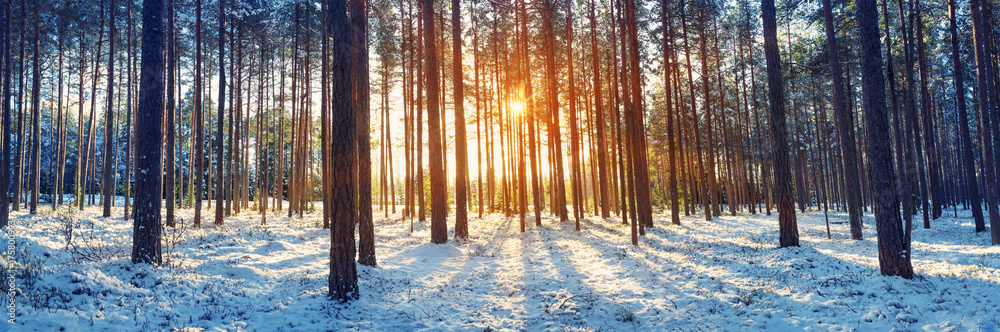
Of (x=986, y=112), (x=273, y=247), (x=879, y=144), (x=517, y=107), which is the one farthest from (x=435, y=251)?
(x=517, y=107)

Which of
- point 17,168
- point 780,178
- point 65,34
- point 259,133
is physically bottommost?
point 780,178

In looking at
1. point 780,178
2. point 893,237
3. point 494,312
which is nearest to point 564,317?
point 494,312

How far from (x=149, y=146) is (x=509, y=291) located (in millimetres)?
7232

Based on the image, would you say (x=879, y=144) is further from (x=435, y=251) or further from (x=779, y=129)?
(x=435, y=251)

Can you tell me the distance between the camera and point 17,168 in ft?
42.0

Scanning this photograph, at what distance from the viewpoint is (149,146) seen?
7.27 m

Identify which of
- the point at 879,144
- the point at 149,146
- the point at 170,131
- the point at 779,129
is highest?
the point at 170,131

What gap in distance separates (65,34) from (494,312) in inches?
1025

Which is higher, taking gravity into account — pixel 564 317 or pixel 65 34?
pixel 65 34

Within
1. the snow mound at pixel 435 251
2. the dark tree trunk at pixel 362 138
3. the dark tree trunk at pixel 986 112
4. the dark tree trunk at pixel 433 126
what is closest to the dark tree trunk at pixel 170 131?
the dark tree trunk at pixel 362 138

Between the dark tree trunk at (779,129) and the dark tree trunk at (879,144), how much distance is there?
3.59 m

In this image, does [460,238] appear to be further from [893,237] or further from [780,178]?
[893,237]

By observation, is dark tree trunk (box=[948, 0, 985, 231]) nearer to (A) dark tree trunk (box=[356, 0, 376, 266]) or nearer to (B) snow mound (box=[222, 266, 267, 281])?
(A) dark tree trunk (box=[356, 0, 376, 266])

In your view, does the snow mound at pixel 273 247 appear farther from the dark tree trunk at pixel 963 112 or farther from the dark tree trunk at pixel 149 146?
the dark tree trunk at pixel 963 112
